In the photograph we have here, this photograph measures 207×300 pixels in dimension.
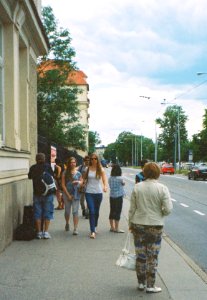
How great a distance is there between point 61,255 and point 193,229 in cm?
491

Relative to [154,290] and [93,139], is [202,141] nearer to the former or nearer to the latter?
[93,139]

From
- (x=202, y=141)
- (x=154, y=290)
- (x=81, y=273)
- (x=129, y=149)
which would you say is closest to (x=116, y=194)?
(x=81, y=273)

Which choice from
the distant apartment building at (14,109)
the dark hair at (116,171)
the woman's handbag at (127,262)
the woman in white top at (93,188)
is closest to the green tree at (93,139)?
the distant apartment building at (14,109)

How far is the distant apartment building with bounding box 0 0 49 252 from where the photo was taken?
348 inches

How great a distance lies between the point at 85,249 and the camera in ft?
27.8

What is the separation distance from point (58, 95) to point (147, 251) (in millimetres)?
41110

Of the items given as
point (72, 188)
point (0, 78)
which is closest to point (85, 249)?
point (72, 188)

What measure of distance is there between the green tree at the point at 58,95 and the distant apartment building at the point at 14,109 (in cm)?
3273

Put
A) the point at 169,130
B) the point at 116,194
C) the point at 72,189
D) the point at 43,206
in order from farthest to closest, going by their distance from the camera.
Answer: the point at 169,130 → the point at 116,194 → the point at 72,189 → the point at 43,206

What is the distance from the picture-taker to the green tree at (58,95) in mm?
46062

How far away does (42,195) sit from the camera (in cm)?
970

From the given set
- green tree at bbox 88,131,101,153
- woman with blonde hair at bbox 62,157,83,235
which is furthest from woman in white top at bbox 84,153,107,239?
green tree at bbox 88,131,101,153

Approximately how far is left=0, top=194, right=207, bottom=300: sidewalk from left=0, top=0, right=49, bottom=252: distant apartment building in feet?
2.55

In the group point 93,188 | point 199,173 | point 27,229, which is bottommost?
point 27,229
